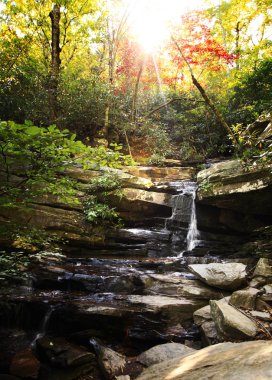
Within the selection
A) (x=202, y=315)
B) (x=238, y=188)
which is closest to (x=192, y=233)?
(x=238, y=188)

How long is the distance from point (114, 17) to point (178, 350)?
17818 mm

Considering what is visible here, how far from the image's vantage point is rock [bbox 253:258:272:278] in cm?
503

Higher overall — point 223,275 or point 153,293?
point 223,275

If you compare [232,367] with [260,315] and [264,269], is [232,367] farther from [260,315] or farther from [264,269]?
[264,269]

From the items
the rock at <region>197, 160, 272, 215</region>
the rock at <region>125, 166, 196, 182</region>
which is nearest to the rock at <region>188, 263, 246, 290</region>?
the rock at <region>197, 160, 272, 215</region>

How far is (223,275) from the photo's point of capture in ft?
16.6

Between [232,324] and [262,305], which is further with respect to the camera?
[262,305]

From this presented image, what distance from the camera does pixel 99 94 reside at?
42.0 feet

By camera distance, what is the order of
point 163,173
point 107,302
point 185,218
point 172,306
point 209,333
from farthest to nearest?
point 163,173 → point 185,218 → point 107,302 → point 172,306 → point 209,333

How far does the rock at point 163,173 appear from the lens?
11357mm

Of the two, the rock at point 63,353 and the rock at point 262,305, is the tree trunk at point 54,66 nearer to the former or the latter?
the rock at point 63,353

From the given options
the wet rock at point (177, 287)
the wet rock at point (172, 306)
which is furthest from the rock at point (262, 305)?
the wet rock at point (172, 306)

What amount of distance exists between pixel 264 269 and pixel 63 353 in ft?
13.4

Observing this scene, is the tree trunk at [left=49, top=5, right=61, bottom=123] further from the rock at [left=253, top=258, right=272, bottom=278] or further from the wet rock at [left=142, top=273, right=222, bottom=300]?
the rock at [left=253, top=258, right=272, bottom=278]
